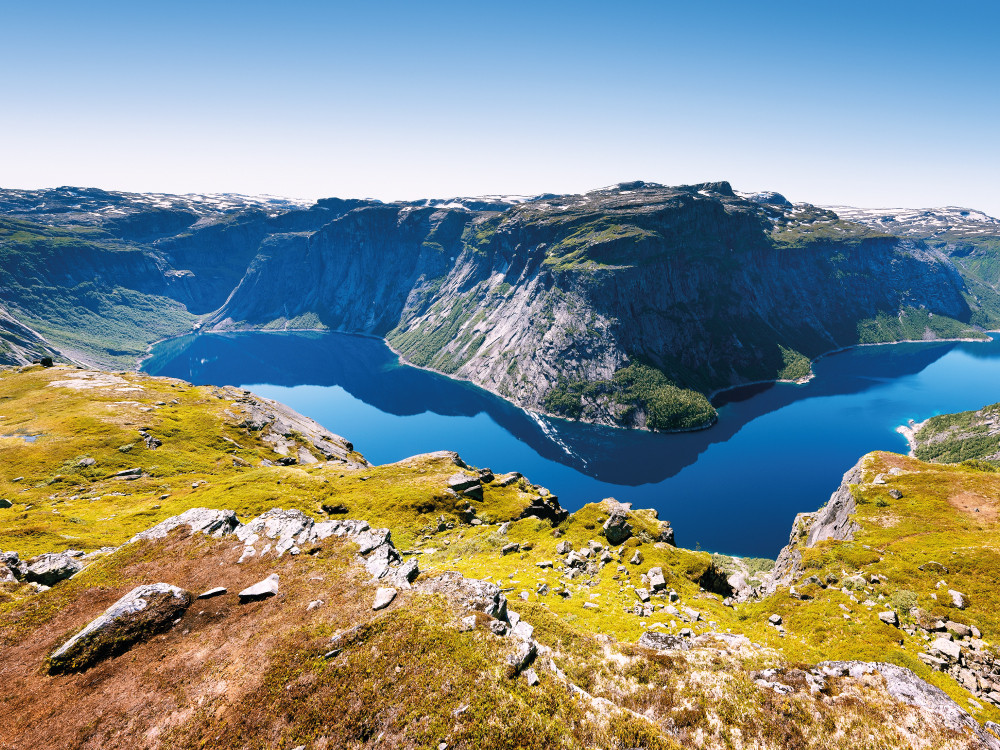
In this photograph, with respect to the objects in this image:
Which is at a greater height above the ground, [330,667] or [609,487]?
[330,667]

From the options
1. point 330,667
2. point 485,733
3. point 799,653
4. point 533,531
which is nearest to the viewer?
point 485,733

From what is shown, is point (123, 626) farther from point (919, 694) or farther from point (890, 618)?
point (890, 618)

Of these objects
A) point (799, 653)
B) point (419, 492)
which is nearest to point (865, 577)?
point (799, 653)

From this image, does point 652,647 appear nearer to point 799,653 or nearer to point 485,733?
point 799,653

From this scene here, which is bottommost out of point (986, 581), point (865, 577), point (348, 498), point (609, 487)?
point (609, 487)

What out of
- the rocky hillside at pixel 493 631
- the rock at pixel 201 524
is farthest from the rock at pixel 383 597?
the rock at pixel 201 524

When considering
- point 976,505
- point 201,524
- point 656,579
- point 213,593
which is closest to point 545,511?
point 656,579
